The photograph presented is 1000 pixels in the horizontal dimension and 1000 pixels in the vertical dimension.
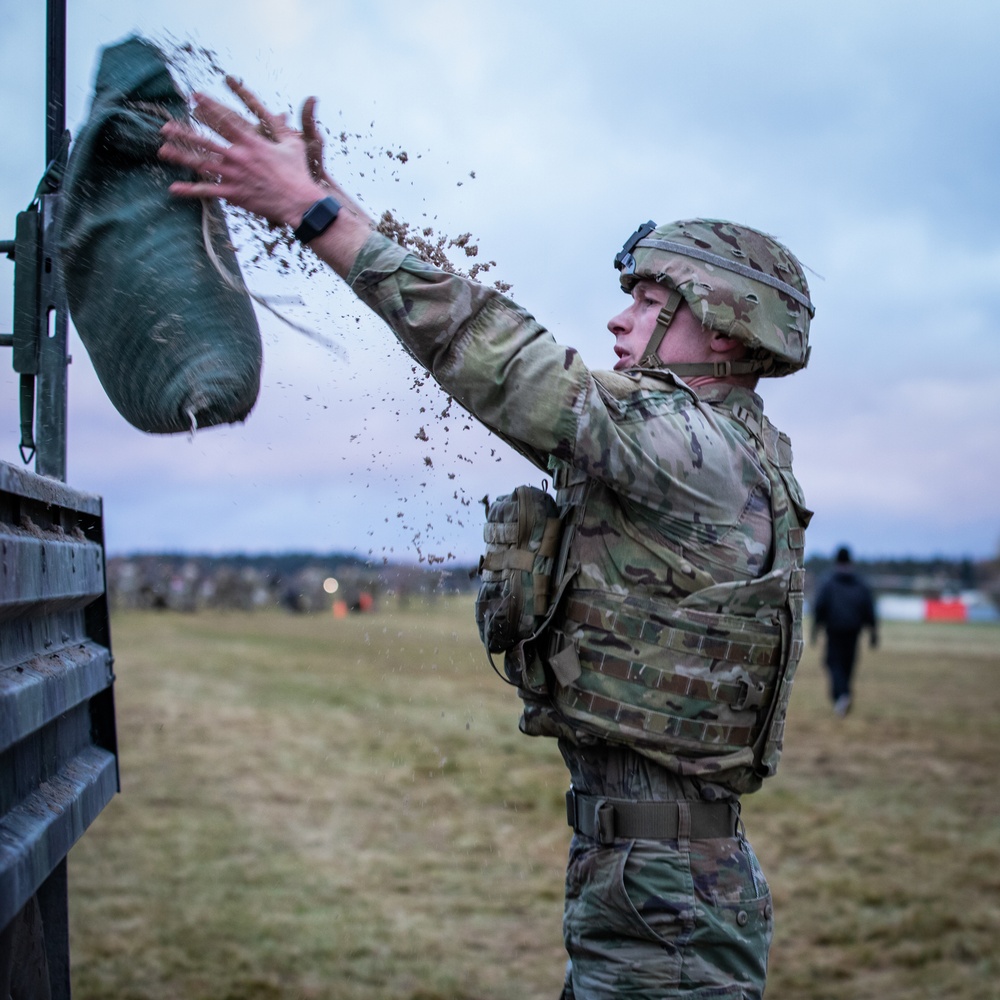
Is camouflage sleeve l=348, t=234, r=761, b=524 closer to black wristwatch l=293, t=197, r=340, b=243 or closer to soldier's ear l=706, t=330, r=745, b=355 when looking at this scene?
black wristwatch l=293, t=197, r=340, b=243

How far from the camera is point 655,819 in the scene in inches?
91.7

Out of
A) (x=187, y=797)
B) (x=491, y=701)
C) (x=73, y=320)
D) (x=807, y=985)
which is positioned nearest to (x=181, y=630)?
(x=491, y=701)

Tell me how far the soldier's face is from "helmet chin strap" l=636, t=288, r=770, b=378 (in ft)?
0.05

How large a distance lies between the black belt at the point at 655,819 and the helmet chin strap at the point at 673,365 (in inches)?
35.7

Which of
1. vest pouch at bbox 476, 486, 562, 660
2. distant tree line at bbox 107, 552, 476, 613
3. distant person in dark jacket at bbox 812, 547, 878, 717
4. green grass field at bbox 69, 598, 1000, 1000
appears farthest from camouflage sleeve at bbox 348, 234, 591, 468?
distant tree line at bbox 107, 552, 476, 613

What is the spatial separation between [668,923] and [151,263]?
5.46ft

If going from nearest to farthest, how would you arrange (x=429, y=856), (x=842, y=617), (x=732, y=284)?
(x=732, y=284)
(x=429, y=856)
(x=842, y=617)

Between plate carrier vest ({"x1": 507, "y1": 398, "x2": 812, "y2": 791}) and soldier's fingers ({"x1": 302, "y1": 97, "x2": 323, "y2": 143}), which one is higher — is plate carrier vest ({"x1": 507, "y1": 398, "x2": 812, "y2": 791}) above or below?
below

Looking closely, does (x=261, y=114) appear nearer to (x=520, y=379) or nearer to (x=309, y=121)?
(x=309, y=121)

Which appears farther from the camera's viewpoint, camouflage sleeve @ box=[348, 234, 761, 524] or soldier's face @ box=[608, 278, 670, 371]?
soldier's face @ box=[608, 278, 670, 371]

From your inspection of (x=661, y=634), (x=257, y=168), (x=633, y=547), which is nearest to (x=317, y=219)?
(x=257, y=168)

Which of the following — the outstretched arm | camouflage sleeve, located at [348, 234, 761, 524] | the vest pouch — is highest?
the outstretched arm

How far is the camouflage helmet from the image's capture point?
2.45 metres

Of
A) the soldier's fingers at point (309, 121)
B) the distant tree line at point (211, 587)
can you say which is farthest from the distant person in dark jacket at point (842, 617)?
the distant tree line at point (211, 587)
